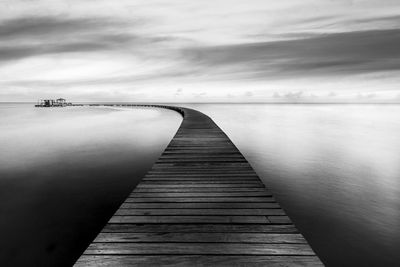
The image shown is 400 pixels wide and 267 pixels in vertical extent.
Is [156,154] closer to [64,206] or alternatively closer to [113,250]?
[64,206]

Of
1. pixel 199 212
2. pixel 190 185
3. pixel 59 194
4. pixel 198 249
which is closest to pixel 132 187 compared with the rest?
pixel 59 194

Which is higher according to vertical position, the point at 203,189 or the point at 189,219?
the point at 189,219

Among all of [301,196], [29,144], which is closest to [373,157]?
[301,196]

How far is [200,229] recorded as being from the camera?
3.06 meters

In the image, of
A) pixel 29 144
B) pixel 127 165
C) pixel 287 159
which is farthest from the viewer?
pixel 29 144

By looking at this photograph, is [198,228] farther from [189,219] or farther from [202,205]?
[202,205]

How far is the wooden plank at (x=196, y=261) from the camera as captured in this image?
2.44 meters

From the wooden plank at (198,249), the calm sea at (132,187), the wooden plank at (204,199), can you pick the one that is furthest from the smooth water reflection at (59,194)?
the wooden plank at (198,249)

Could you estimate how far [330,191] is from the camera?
328 inches

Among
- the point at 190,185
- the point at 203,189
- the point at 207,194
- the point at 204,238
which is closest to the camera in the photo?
the point at 204,238

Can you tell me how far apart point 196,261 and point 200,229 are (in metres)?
0.59

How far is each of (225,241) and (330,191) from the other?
6.88m

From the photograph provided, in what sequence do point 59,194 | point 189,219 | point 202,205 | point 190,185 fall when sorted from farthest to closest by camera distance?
point 59,194 < point 190,185 < point 202,205 < point 189,219

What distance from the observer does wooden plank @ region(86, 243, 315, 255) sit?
2609mm
